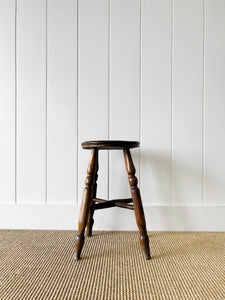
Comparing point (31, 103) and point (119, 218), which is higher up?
point (31, 103)

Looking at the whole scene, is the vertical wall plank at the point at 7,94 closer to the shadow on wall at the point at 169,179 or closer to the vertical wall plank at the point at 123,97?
the vertical wall plank at the point at 123,97

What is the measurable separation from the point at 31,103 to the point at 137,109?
0.55 metres

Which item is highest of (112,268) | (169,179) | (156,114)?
(156,114)

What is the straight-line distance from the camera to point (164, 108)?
1183 millimetres

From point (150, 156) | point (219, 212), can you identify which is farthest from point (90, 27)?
point (219, 212)

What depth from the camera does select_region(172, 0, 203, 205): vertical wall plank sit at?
118 centimetres

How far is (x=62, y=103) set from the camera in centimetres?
120

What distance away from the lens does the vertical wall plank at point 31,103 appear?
1.20m

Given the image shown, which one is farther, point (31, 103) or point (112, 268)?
point (31, 103)

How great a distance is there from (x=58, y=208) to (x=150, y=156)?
54 cm

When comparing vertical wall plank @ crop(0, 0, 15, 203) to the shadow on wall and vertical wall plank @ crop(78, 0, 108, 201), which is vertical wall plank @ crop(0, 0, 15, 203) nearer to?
vertical wall plank @ crop(78, 0, 108, 201)

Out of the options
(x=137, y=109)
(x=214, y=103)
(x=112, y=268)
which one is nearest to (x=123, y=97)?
(x=137, y=109)

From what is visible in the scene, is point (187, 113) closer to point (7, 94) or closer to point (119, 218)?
point (119, 218)

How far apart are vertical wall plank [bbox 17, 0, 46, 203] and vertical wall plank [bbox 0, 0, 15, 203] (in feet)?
0.11
